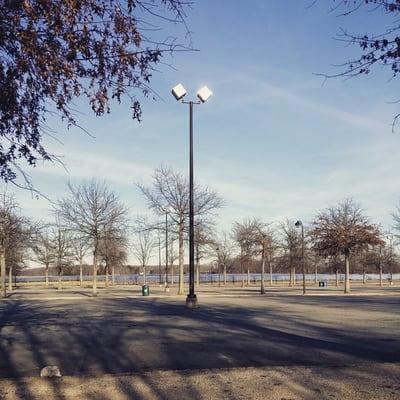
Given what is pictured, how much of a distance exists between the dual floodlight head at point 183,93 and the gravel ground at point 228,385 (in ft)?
53.5

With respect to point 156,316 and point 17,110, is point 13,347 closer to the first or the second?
point 17,110

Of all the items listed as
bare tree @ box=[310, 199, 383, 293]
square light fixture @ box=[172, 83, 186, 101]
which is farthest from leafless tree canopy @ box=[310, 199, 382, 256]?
square light fixture @ box=[172, 83, 186, 101]

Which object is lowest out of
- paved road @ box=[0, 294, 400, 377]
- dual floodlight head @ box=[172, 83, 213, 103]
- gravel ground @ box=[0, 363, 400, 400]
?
paved road @ box=[0, 294, 400, 377]

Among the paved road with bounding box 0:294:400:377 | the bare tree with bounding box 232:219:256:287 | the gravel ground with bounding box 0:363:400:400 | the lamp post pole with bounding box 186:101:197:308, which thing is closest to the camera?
the gravel ground with bounding box 0:363:400:400

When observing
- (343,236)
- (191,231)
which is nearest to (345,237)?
(343,236)

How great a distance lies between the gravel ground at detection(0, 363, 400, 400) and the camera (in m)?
6.08

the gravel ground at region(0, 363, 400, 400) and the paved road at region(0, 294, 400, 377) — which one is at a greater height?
the gravel ground at region(0, 363, 400, 400)

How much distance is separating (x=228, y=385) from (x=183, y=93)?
17190mm

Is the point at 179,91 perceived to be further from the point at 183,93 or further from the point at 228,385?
the point at 228,385

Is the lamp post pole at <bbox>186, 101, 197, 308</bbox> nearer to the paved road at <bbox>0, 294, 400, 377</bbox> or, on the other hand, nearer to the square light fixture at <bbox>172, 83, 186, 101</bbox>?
the square light fixture at <bbox>172, 83, 186, 101</bbox>

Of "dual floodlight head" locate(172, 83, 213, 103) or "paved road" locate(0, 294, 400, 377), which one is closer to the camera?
"paved road" locate(0, 294, 400, 377)

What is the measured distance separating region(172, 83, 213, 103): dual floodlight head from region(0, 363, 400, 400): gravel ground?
1631 centimetres

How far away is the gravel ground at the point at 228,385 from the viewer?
6.08 metres

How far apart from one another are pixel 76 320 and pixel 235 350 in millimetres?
7983
